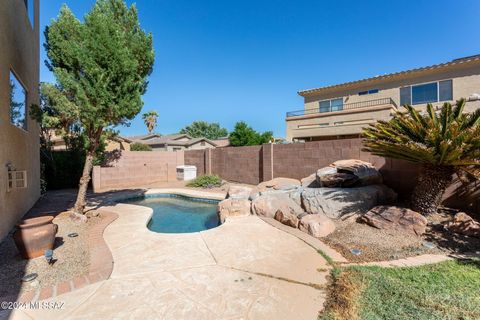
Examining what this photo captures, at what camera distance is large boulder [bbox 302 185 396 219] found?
662 centimetres

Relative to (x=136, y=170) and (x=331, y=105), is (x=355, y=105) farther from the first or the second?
(x=136, y=170)

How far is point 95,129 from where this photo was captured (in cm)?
723

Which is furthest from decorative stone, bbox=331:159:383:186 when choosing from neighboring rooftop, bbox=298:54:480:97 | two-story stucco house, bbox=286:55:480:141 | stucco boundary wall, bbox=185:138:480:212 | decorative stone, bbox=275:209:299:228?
neighboring rooftop, bbox=298:54:480:97

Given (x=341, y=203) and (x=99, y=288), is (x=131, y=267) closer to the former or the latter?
(x=99, y=288)

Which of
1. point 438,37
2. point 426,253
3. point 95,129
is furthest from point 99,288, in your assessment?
point 438,37

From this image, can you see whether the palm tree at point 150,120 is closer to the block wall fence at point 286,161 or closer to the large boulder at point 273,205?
the block wall fence at point 286,161

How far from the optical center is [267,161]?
→ 42.1ft

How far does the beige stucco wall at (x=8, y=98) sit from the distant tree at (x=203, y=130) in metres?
47.2

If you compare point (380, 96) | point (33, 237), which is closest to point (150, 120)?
point (380, 96)

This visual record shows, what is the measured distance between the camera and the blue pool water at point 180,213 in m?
7.87

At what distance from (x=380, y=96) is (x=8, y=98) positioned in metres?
21.2

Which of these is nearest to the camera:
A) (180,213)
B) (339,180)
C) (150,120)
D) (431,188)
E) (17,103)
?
(431,188)

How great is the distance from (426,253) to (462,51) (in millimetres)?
20702

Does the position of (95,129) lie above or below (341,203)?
above
